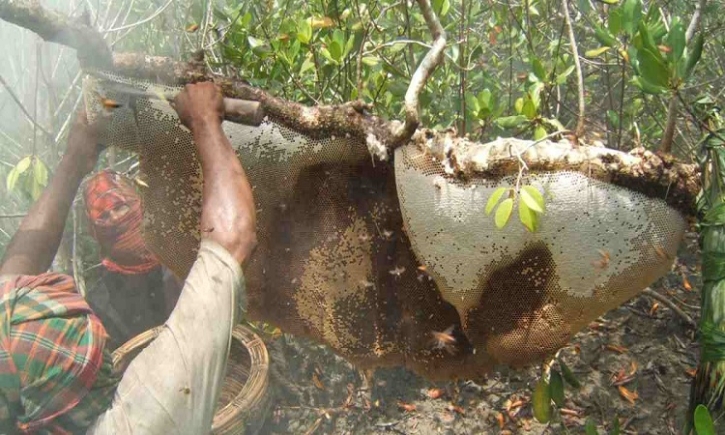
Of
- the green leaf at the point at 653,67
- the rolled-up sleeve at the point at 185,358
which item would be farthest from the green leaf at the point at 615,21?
the rolled-up sleeve at the point at 185,358

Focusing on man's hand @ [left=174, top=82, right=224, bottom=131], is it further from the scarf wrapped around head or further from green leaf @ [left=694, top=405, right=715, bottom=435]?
green leaf @ [left=694, top=405, right=715, bottom=435]

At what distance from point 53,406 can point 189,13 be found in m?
1.51

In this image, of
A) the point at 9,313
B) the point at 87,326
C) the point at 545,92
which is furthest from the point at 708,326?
the point at 9,313

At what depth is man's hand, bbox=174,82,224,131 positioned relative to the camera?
4.16 feet

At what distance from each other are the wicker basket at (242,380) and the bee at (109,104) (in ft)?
3.88

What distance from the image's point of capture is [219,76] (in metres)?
1.34

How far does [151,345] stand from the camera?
1.19 meters

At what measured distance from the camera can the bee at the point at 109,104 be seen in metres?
1.35

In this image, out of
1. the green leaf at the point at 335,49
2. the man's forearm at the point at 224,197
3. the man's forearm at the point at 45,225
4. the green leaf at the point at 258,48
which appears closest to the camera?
the man's forearm at the point at 224,197

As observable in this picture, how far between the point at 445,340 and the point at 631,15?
0.92m

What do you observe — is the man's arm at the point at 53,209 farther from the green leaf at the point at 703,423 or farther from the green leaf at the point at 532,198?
the green leaf at the point at 703,423

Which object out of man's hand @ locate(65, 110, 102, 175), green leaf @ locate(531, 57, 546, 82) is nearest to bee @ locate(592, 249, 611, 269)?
green leaf @ locate(531, 57, 546, 82)

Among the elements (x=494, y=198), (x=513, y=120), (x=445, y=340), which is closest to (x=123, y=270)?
(x=445, y=340)

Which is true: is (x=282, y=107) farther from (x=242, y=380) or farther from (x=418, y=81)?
(x=242, y=380)
